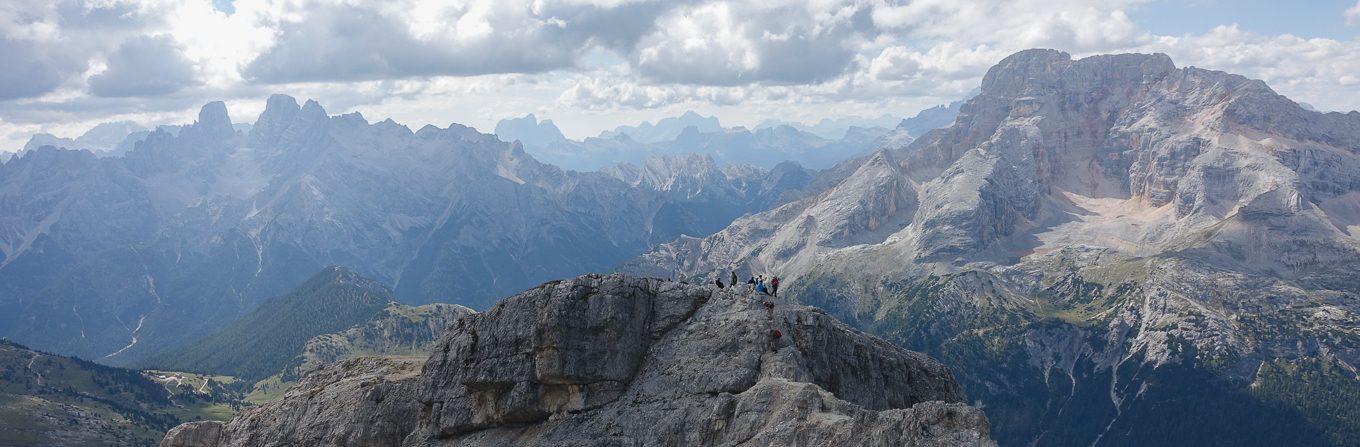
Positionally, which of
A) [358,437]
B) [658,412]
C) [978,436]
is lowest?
[358,437]

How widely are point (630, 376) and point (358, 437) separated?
23658 millimetres

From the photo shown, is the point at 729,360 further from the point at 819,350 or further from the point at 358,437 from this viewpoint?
the point at 358,437

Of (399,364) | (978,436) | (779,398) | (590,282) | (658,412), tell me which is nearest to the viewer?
(978,436)

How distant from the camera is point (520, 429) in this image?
57344 mm

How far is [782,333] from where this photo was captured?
5659 centimetres

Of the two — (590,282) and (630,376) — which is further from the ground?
(590,282)

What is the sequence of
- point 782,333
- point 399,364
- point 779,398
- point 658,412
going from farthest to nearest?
point 399,364
point 782,333
point 658,412
point 779,398

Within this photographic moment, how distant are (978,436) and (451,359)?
38.1m

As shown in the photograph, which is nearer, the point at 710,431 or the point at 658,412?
the point at 710,431

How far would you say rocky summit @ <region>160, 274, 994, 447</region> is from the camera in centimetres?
5134

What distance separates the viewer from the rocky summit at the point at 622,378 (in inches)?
2021

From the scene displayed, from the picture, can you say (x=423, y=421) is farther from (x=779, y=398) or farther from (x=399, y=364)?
(x=779, y=398)

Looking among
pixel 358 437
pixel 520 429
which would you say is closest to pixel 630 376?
pixel 520 429

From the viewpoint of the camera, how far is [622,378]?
5684cm
